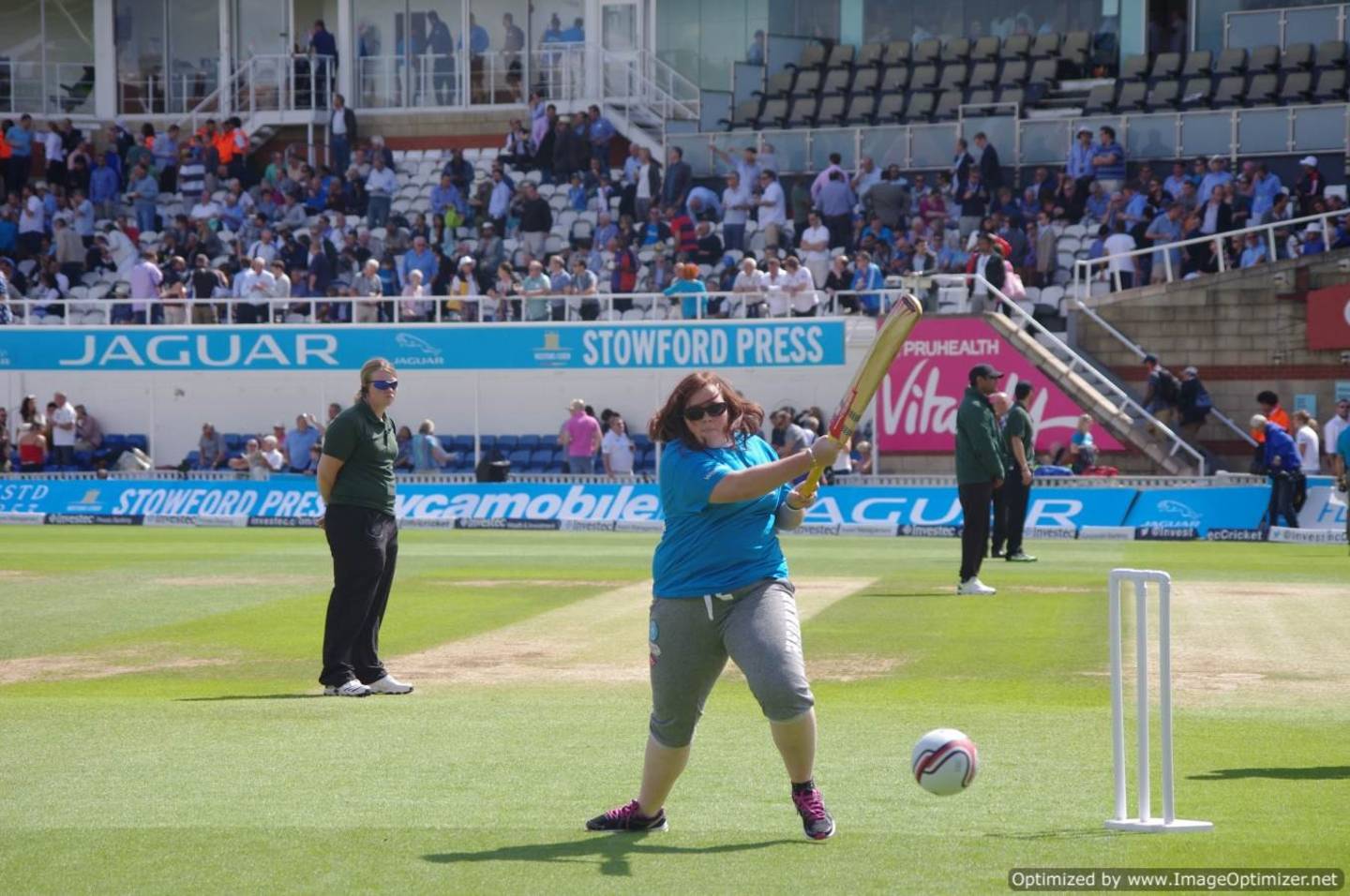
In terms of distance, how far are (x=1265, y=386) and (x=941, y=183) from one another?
7839mm

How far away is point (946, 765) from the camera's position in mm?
7090

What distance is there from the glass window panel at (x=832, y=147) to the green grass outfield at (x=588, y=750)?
815 inches

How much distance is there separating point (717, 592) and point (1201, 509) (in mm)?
21490

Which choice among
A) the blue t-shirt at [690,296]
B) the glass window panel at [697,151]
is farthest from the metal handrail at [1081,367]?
the glass window panel at [697,151]

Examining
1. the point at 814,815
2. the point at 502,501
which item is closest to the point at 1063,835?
the point at 814,815

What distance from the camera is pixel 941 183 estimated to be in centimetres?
3612

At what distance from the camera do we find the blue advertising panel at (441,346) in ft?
109

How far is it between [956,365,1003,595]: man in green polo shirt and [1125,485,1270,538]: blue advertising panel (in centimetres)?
1065

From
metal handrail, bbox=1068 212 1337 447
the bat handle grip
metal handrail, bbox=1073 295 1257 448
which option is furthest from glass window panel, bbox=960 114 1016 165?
the bat handle grip

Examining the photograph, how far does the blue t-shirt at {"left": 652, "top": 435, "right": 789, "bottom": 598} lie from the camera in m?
7.29

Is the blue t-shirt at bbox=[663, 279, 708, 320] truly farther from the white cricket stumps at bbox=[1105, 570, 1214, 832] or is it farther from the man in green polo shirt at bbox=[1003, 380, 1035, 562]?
the white cricket stumps at bbox=[1105, 570, 1214, 832]

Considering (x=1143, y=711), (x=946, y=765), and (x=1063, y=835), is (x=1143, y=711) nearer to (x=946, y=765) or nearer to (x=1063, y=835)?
(x=1063, y=835)

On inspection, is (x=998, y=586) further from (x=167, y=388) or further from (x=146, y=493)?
(x=167, y=388)

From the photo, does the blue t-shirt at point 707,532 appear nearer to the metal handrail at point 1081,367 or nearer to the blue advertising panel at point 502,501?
the blue advertising panel at point 502,501
